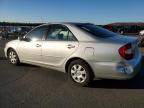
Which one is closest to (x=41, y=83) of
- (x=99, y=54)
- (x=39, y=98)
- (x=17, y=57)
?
(x=39, y=98)

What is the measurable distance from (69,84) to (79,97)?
108 centimetres

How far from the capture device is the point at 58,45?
6.62 metres

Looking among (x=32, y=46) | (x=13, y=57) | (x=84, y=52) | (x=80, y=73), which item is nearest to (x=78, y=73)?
(x=80, y=73)

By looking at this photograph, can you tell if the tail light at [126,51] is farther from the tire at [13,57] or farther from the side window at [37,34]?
the tire at [13,57]

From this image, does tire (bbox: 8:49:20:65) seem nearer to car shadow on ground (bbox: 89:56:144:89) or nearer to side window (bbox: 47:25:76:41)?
side window (bbox: 47:25:76:41)

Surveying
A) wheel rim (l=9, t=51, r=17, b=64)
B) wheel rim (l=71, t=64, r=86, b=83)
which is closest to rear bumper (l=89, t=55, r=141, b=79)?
wheel rim (l=71, t=64, r=86, b=83)

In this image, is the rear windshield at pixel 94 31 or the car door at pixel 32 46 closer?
the rear windshield at pixel 94 31

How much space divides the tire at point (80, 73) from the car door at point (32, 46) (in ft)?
4.24

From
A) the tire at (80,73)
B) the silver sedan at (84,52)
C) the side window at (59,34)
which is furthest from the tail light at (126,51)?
the side window at (59,34)

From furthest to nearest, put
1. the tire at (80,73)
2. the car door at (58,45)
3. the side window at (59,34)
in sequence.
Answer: the side window at (59,34) → the car door at (58,45) → the tire at (80,73)

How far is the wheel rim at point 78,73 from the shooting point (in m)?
6.14

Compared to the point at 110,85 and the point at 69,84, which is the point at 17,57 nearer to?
the point at 69,84

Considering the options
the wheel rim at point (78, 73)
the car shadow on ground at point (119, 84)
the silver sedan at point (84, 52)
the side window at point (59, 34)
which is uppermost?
the side window at point (59, 34)

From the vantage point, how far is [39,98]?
528 cm
